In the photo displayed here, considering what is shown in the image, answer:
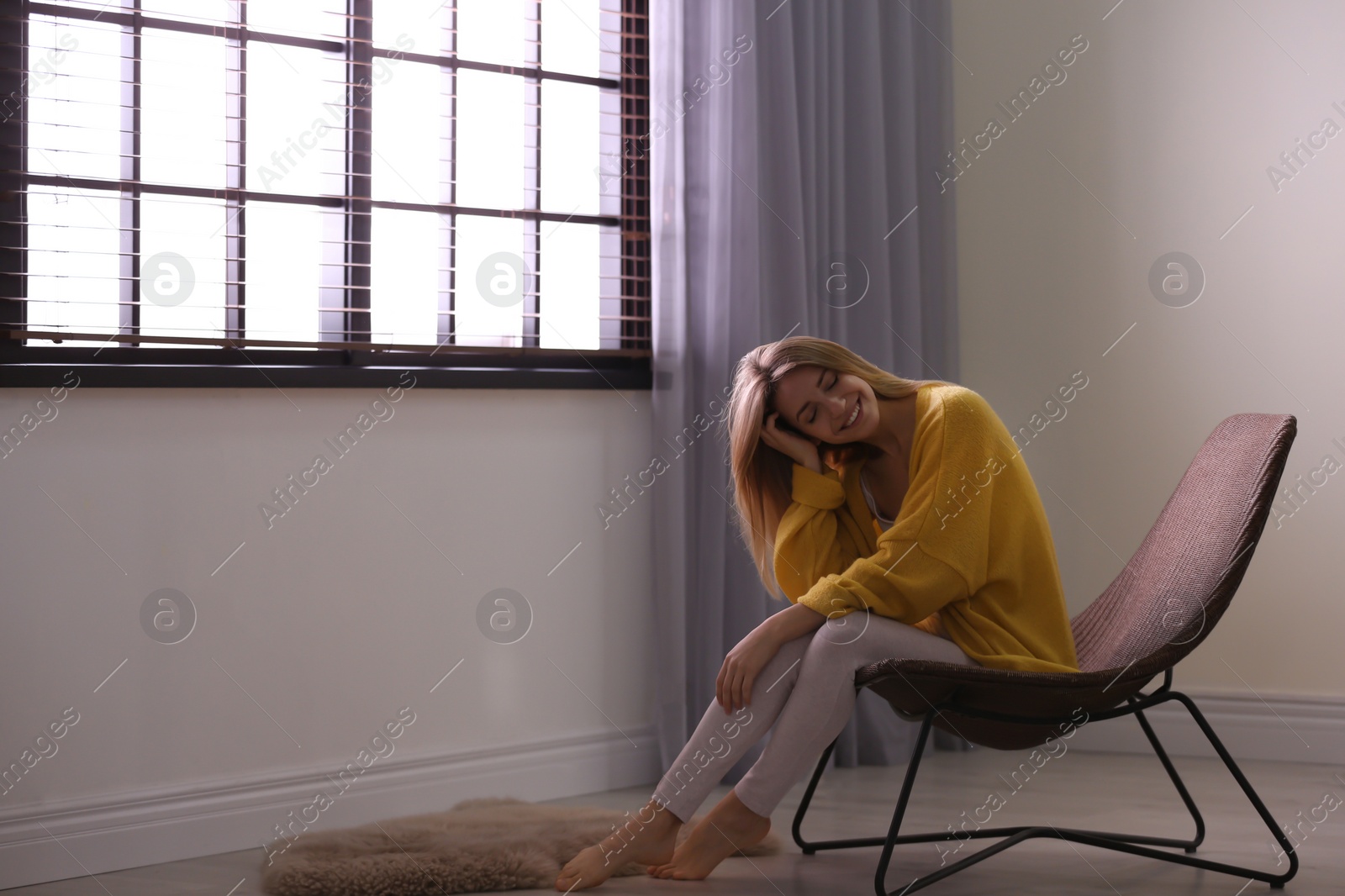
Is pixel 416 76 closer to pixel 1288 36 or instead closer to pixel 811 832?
pixel 811 832

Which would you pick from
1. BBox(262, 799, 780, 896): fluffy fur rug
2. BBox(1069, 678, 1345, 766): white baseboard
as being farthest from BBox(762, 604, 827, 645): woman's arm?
BBox(1069, 678, 1345, 766): white baseboard

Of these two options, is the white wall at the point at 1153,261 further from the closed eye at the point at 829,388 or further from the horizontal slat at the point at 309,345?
the closed eye at the point at 829,388

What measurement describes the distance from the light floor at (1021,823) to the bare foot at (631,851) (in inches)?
1.5

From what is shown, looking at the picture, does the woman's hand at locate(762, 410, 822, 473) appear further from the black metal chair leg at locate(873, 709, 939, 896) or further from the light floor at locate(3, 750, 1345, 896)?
the light floor at locate(3, 750, 1345, 896)

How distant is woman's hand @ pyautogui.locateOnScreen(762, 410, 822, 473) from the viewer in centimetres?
217

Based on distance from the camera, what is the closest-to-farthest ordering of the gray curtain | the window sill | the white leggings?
the white leggings, the window sill, the gray curtain

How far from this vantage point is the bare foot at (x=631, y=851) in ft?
6.53

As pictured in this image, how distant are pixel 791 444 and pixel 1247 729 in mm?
1642

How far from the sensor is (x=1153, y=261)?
10.7 feet

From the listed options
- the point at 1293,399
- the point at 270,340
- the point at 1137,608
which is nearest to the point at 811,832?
the point at 1137,608

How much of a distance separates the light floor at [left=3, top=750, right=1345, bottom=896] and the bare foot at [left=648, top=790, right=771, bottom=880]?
0.03 metres

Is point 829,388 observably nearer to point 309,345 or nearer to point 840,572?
point 840,572

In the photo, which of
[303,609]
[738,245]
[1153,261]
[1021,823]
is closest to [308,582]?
[303,609]

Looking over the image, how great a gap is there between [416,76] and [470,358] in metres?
0.62
